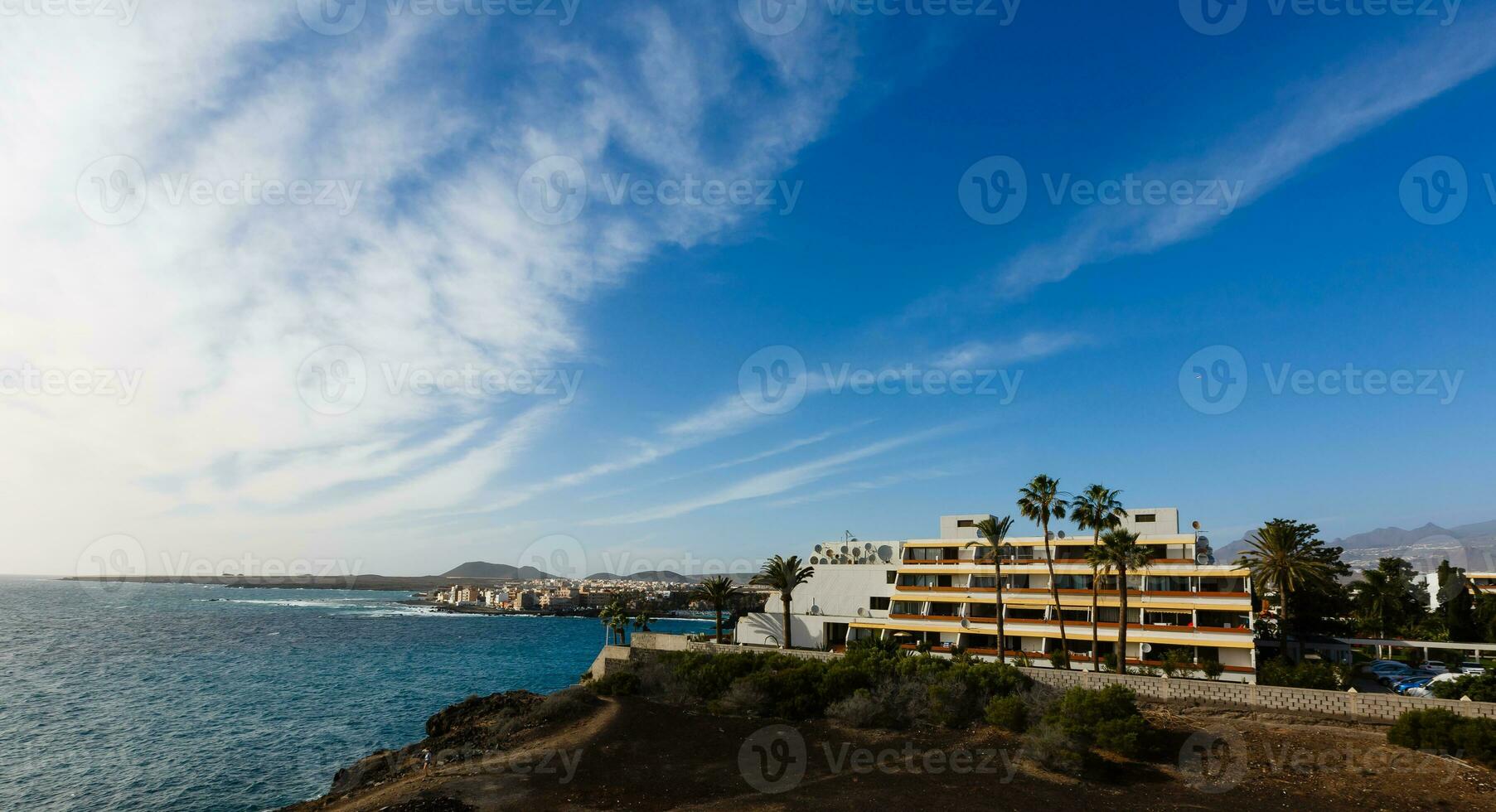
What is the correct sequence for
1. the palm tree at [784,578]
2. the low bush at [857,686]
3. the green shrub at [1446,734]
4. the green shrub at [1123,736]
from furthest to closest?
the palm tree at [784,578], the low bush at [857,686], the green shrub at [1123,736], the green shrub at [1446,734]

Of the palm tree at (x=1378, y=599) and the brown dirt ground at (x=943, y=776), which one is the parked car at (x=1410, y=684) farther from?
the palm tree at (x=1378, y=599)

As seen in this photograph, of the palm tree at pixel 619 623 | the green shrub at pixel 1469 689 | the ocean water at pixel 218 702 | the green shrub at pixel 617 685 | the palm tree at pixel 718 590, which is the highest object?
the palm tree at pixel 718 590

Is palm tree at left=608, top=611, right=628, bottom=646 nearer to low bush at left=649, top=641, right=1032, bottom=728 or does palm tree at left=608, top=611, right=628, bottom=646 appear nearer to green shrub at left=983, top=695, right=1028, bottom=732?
low bush at left=649, top=641, right=1032, bottom=728

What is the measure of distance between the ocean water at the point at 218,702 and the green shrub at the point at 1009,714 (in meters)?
37.5

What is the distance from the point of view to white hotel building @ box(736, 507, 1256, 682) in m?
47.9

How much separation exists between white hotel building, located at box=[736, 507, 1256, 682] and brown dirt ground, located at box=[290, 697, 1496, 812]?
13.5m

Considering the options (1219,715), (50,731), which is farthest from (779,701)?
(50,731)

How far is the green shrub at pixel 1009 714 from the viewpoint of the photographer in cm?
3519

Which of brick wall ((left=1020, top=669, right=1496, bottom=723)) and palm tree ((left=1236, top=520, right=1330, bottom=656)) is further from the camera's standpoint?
palm tree ((left=1236, top=520, right=1330, bottom=656))

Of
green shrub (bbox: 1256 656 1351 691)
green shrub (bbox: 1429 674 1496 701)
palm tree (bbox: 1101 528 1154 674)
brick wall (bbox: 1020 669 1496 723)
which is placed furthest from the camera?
palm tree (bbox: 1101 528 1154 674)

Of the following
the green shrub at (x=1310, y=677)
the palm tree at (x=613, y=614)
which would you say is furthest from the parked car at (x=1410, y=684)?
the palm tree at (x=613, y=614)

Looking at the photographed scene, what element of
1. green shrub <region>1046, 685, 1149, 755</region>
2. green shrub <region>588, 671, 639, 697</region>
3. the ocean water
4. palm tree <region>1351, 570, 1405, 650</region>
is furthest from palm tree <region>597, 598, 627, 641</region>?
palm tree <region>1351, 570, 1405, 650</region>

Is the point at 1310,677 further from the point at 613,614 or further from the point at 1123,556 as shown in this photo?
the point at 613,614

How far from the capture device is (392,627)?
561 feet
